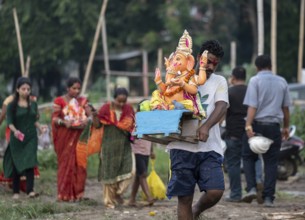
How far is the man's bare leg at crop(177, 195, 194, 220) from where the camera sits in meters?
7.03

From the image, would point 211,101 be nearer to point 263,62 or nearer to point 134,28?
point 263,62

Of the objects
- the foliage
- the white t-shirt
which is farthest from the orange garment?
the foliage

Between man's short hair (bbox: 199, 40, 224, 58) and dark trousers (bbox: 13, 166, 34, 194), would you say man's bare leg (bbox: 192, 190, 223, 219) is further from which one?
dark trousers (bbox: 13, 166, 34, 194)

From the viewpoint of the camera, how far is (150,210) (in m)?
9.79

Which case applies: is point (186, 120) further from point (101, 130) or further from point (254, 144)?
point (101, 130)

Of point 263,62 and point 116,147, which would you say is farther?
point 116,147

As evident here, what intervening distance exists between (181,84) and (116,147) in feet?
11.7

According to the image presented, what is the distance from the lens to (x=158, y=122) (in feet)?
22.6

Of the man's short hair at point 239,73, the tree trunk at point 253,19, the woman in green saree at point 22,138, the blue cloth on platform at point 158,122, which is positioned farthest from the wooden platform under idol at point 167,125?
the tree trunk at point 253,19

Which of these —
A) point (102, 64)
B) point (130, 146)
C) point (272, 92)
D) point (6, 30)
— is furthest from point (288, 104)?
point (102, 64)

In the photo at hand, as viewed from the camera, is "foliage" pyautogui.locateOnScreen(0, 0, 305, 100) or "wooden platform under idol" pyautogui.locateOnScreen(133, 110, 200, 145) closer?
"wooden platform under idol" pyautogui.locateOnScreen(133, 110, 200, 145)

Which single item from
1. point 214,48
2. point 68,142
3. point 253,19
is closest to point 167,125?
point 214,48

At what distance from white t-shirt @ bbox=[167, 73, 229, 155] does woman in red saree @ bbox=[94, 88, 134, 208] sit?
318cm

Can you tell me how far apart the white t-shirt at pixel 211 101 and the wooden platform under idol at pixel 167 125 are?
0.10 metres
